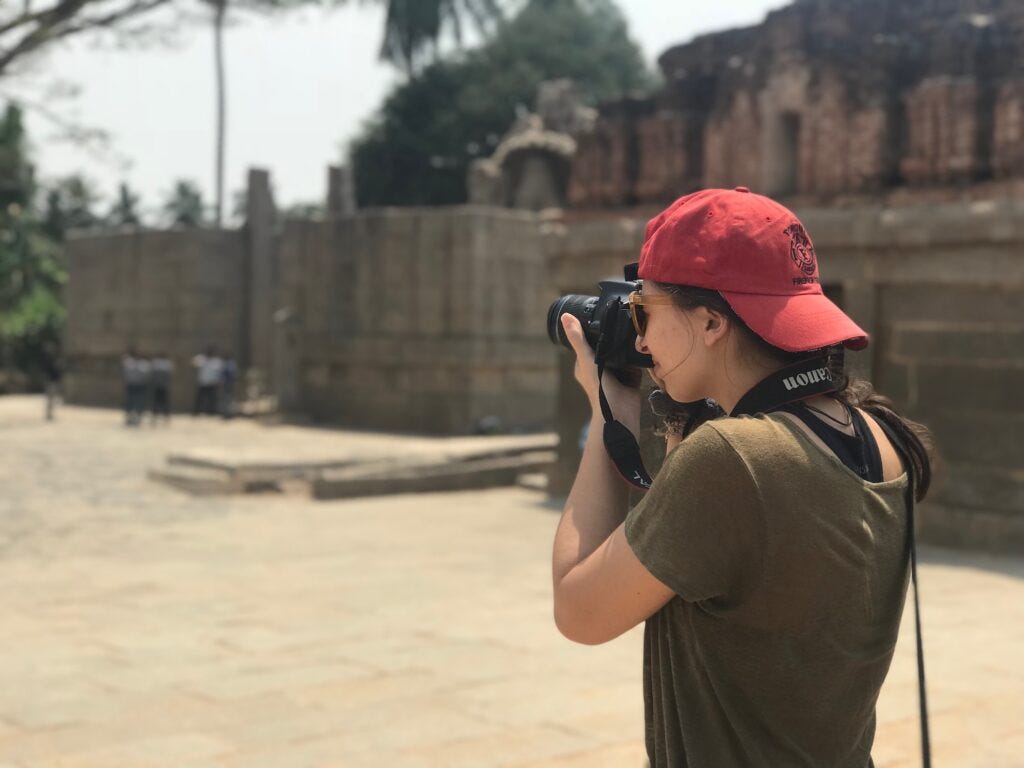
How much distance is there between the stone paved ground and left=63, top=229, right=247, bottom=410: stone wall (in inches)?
577

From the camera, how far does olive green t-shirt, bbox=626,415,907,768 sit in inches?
67.7

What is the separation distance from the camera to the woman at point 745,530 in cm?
173

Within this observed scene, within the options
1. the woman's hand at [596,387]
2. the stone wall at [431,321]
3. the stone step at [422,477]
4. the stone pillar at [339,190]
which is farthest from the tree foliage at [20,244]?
the woman's hand at [596,387]

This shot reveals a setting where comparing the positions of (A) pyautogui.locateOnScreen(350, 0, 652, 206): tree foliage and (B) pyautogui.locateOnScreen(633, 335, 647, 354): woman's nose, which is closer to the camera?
(B) pyautogui.locateOnScreen(633, 335, 647, 354): woman's nose

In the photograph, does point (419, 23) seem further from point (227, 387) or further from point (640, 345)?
point (640, 345)

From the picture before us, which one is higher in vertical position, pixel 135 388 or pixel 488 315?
pixel 488 315

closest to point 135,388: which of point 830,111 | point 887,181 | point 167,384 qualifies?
point 167,384

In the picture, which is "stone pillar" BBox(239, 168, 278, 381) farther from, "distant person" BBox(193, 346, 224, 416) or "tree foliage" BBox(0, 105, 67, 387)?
"tree foliage" BBox(0, 105, 67, 387)

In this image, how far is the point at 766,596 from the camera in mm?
1764

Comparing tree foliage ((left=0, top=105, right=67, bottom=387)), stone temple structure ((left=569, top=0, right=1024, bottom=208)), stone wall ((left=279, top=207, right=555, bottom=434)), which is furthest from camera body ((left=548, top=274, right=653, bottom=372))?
tree foliage ((left=0, top=105, right=67, bottom=387))

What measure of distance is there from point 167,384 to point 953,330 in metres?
16.4

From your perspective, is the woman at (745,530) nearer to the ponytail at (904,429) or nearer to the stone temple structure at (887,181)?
the ponytail at (904,429)

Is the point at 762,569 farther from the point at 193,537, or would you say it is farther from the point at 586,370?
the point at 193,537

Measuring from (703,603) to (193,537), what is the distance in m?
8.46
